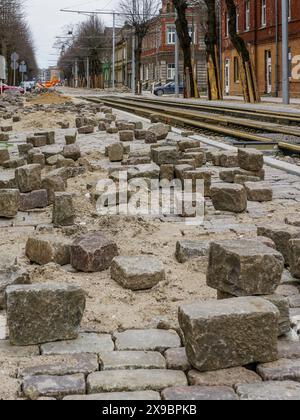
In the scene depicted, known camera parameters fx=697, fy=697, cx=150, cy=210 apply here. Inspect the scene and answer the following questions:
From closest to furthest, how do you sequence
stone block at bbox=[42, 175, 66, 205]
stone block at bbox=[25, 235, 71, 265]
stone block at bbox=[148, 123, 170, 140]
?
stone block at bbox=[25, 235, 71, 265]
stone block at bbox=[42, 175, 66, 205]
stone block at bbox=[148, 123, 170, 140]

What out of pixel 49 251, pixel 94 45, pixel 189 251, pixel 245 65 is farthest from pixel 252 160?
pixel 94 45

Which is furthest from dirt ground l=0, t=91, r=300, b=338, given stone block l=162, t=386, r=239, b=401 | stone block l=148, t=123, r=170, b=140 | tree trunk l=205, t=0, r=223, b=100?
tree trunk l=205, t=0, r=223, b=100

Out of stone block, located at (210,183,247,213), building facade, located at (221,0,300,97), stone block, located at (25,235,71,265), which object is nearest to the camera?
stone block, located at (25,235,71,265)

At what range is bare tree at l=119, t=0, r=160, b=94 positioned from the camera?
69.4 m

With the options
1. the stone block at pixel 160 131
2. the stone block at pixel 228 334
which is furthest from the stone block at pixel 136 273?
the stone block at pixel 160 131

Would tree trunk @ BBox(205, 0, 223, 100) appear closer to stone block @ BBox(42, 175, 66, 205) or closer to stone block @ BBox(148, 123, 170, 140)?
stone block @ BBox(148, 123, 170, 140)

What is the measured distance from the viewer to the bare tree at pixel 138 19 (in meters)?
69.4

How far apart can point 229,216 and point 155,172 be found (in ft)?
6.67

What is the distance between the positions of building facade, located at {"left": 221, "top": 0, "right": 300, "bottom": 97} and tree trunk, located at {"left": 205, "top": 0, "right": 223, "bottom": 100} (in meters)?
5.65

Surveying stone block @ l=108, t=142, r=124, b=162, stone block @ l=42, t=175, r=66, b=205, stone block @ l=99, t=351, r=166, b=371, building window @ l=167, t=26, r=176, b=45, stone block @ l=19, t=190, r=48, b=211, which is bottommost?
stone block @ l=99, t=351, r=166, b=371

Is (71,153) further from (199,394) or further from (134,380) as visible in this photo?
(199,394)

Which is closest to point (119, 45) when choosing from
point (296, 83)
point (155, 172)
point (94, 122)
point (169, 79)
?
point (169, 79)

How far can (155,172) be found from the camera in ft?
29.2

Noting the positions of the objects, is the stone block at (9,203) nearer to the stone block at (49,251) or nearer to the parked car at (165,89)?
the stone block at (49,251)
